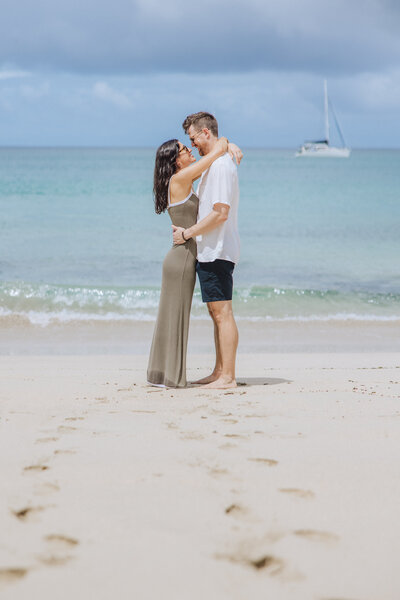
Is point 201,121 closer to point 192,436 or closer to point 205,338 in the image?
point 192,436

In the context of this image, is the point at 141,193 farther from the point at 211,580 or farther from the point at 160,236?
the point at 211,580

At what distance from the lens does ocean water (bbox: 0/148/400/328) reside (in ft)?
37.4

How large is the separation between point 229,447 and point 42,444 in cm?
88

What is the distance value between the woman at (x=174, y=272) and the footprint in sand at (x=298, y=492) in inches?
91.6

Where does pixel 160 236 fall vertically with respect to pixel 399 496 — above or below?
above

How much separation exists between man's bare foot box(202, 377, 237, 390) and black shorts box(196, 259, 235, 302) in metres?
0.59

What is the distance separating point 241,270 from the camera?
15.8m

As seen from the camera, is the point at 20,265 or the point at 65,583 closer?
the point at 65,583

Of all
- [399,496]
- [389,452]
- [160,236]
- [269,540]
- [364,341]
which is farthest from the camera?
[160,236]

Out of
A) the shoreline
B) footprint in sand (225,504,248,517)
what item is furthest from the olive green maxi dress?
the shoreline

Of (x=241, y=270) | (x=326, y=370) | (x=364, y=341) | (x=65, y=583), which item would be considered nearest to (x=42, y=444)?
(x=65, y=583)

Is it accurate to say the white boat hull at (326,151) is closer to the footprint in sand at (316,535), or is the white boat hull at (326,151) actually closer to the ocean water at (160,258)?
the ocean water at (160,258)

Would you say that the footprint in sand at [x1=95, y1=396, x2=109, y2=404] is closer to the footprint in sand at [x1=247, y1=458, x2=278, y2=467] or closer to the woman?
the woman

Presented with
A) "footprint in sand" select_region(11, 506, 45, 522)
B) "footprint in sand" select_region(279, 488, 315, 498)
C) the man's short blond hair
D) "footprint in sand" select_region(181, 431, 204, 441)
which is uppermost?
the man's short blond hair
